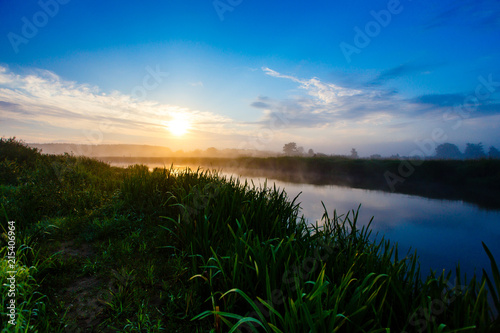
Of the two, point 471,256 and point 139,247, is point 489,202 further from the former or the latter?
point 139,247

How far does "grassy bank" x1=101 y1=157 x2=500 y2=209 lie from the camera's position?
13.4m

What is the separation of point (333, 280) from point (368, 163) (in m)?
22.6

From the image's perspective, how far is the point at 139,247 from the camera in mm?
3508

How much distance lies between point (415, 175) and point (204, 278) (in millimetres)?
21071

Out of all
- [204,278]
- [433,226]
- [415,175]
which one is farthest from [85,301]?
[415,175]

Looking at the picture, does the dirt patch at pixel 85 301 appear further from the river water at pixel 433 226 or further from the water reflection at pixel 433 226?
the water reflection at pixel 433 226

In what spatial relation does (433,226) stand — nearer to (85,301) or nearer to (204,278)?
(204,278)

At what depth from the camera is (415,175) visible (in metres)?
18.0

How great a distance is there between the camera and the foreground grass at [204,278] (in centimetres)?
184

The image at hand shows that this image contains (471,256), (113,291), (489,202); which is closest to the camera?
(113,291)

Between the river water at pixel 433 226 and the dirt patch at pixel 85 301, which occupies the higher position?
the dirt patch at pixel 85 301

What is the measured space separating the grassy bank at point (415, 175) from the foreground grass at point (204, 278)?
3181mm

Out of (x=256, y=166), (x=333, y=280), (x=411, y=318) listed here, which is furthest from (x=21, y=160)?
(x=256, y=166)

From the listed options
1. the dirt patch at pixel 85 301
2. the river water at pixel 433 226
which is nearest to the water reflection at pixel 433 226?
the river water at pixel 433 226
